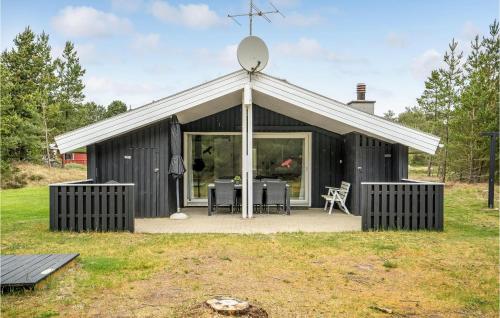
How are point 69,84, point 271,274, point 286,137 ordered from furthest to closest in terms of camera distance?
point 69,84 → point 286,137 → point 271,274

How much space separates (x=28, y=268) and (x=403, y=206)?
6327mm

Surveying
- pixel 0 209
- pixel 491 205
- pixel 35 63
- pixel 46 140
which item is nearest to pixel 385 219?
pixel 491 205

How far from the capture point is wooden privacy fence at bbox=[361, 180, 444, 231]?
25.9 feet

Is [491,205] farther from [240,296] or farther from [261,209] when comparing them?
[240,296]

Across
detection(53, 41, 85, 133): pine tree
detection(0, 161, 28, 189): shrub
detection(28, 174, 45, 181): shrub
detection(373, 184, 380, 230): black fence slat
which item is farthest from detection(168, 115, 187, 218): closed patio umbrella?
detection(53, 41, 85, 133): pine tree

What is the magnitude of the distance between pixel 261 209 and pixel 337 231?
3.06 metres

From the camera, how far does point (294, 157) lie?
37.7ft

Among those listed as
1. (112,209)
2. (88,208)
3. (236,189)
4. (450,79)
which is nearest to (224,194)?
(236,189)

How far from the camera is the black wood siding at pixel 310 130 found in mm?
11266

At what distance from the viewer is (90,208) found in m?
7.71

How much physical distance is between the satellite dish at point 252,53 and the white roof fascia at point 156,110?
1.06ft

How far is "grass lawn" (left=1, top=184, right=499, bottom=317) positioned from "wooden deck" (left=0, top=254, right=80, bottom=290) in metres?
0.12

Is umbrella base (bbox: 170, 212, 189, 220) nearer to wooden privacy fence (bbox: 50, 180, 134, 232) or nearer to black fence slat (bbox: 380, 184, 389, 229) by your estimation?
wooden privacy fence (bbox: 50, 180, 134, 232)

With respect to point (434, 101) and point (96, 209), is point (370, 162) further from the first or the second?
point (434, 101)
